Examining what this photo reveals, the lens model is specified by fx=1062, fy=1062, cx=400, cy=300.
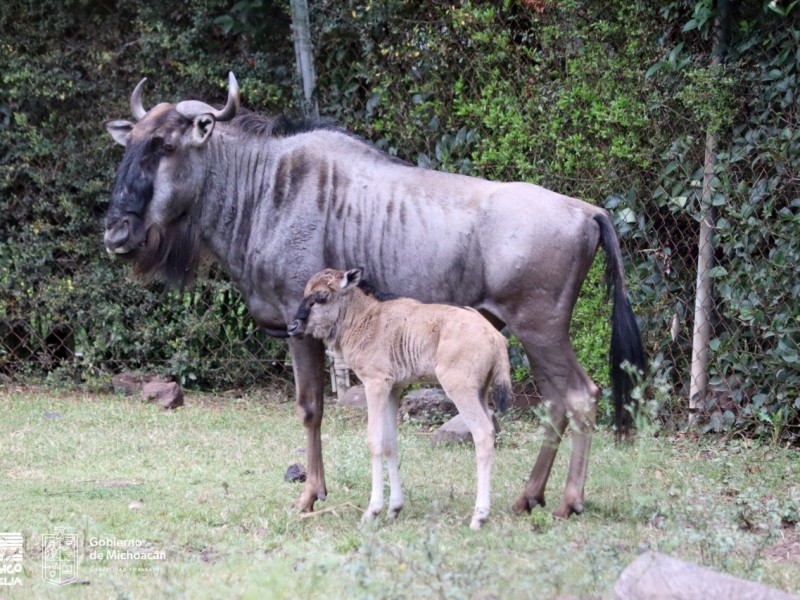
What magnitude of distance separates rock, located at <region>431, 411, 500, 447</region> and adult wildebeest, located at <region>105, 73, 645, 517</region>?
1861mm

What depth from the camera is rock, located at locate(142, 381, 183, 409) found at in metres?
10.1

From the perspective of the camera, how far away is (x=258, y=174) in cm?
692

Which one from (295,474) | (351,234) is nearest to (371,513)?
(295,474)

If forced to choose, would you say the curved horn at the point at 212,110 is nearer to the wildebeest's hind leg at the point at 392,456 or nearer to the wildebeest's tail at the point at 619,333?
the wildebeest's hind leg at the point at 392,456

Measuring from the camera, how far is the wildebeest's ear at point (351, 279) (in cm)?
607

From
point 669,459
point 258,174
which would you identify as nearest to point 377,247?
point 258,174

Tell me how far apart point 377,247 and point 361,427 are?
10.1ft

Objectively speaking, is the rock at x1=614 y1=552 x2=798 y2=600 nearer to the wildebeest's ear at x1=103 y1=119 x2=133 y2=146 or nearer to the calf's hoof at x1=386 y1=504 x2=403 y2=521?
the calf's hoof at x1=386 y1=504 x2=403 y2=521

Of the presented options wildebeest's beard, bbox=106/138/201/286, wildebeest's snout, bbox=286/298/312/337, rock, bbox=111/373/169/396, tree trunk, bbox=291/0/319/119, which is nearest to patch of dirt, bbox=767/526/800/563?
wildebeest's snout, bbox=286/298/312/337

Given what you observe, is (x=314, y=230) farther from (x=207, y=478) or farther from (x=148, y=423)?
(x=148, y=423)

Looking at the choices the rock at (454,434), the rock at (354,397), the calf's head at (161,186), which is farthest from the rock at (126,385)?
the calf's head at (161,186)

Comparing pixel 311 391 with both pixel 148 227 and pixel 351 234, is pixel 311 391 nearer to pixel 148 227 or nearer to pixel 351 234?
pixel 351 234

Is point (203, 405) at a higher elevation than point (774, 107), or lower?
lower

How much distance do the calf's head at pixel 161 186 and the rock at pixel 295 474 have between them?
1.60 meters
